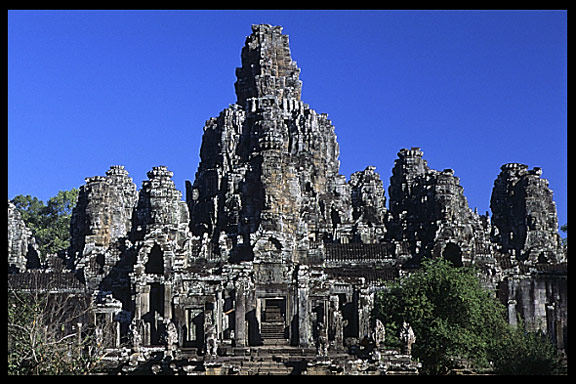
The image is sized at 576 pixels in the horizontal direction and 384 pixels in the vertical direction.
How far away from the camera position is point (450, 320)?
34.6 m

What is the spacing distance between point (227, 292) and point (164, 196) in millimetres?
11581

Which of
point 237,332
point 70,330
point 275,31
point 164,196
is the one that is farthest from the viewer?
point 275,31

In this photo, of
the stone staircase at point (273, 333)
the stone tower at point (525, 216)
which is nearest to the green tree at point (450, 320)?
the stone staircase at point (273, 333)

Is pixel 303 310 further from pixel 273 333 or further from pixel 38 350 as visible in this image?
pixel 38 350

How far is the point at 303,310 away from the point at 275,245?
4.30 m

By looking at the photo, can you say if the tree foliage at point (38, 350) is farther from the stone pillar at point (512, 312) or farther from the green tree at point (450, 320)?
the stone pillar at point (512, 312)

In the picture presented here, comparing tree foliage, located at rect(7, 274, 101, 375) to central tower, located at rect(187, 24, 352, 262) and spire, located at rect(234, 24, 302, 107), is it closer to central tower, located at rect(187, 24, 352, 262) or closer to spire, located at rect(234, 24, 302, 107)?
central tower, located at rect(187, 24, 352, 262)

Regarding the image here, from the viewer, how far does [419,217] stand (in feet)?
170

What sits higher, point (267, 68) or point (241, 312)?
point (267, 68)

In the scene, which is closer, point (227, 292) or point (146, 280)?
point (227, 292)

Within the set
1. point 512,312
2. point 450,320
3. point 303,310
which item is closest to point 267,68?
point 512,312

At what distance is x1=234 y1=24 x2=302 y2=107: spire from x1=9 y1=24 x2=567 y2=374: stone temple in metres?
0.11

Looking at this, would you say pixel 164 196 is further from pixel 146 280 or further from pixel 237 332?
pixel 237 332
